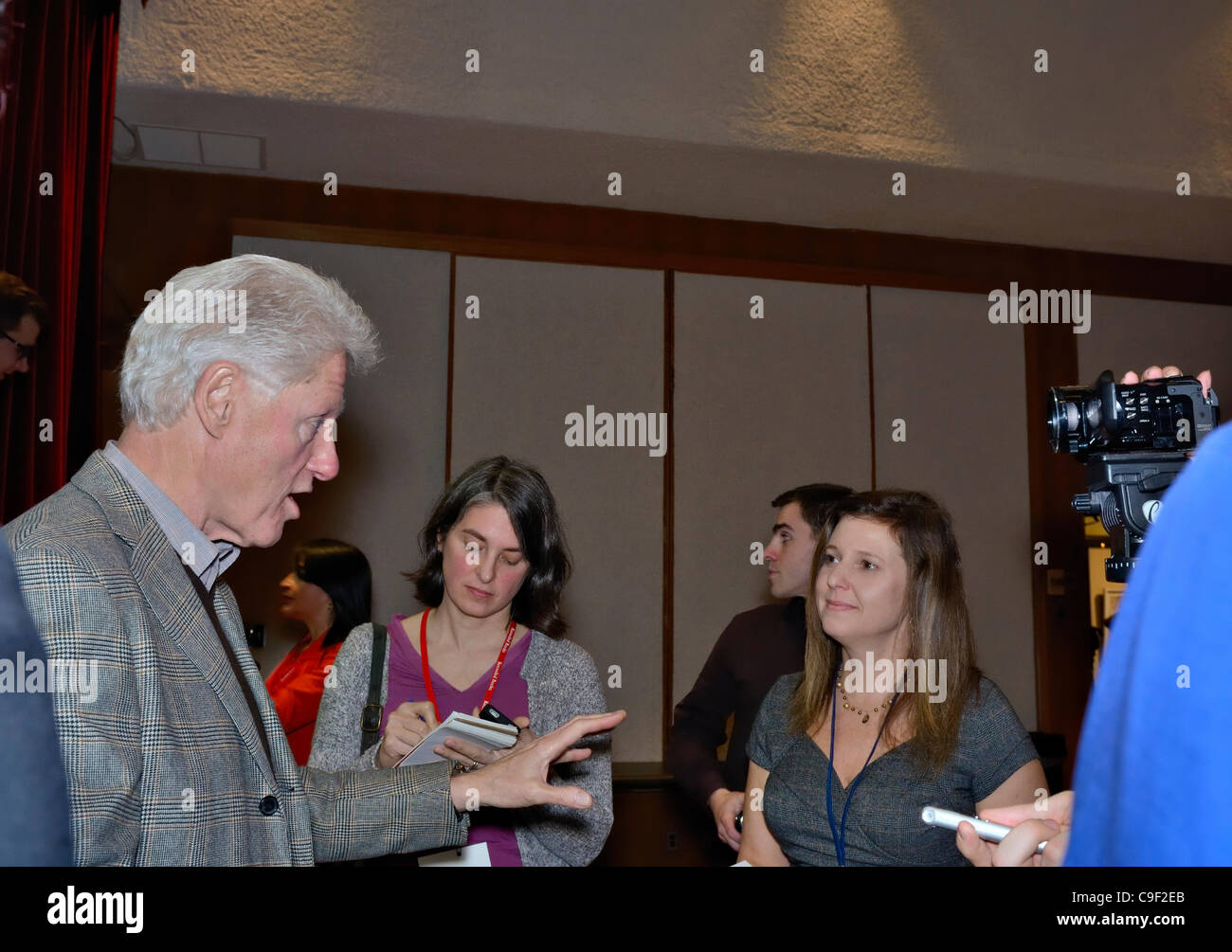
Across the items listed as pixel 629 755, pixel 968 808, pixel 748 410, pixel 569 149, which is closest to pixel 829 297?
pixel 748 410

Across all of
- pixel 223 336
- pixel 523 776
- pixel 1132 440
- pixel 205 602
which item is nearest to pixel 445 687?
pixel 523 776

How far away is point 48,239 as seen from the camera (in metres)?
2.44

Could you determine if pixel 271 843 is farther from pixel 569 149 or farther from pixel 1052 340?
pixel 1052 340

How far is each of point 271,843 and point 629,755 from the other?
358cm

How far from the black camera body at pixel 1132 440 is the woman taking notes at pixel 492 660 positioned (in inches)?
41.0

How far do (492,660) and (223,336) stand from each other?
3.93ft

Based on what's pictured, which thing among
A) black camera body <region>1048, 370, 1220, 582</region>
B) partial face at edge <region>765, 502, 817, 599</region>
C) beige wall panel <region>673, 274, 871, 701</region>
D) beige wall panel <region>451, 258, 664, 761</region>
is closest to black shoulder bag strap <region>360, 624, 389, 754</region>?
partial face at edge <region>765, 502, 817, 599</region>

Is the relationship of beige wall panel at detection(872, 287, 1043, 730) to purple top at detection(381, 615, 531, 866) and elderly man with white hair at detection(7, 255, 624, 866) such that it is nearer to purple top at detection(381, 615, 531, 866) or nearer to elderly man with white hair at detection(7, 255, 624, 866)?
purple top at detection(381, 615, 531, 866)

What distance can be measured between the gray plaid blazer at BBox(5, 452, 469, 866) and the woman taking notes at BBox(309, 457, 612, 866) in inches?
30.6

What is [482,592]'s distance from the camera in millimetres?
2307

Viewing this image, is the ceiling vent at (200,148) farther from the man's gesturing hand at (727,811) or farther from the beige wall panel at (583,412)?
the man's gesturing hand at (727,811)

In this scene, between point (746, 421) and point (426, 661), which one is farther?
point (746, 421)

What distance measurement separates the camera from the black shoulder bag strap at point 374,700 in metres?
2.12

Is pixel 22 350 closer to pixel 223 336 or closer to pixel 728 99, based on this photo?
pixel 223 336
